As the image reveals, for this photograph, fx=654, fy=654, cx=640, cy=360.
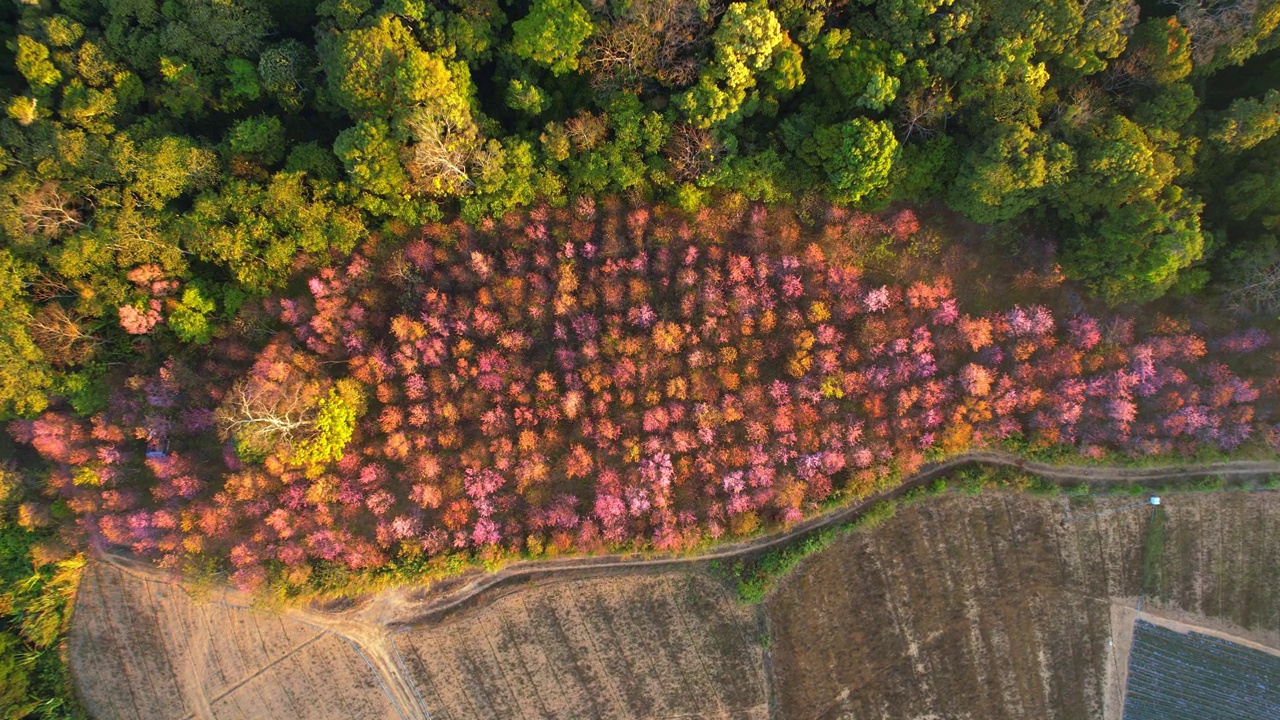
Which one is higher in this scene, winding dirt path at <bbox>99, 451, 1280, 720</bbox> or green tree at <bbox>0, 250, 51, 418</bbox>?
green tree at <bbox>0, 250, 51, 418</bbox>

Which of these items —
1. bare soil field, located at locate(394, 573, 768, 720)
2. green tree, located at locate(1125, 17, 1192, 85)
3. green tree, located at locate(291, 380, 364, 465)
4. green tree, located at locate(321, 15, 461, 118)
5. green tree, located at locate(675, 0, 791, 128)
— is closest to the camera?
green tree, located at locate(321, 15, 461, 118)

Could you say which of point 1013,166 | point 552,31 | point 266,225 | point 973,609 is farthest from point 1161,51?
point 266,225

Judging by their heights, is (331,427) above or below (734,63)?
below

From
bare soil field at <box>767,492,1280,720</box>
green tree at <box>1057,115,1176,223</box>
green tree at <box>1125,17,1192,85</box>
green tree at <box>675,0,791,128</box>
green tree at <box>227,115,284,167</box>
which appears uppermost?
green tree at <box>227,115,284,167</box>

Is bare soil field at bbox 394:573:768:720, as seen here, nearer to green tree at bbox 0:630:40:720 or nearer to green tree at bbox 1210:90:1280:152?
green tree at bbox 0:630:40:720

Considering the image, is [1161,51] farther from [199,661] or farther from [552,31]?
[199,661]

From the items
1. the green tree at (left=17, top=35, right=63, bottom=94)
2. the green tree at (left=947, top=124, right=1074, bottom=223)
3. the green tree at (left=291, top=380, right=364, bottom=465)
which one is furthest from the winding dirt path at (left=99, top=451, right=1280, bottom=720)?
→ the green tree at (left=17, top=35, right=63, bottom=94)

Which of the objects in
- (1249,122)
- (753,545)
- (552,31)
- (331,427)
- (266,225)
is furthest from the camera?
(753,545)

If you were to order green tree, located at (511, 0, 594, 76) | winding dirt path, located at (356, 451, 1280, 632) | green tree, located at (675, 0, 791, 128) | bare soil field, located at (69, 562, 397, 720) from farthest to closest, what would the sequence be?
bare soil field, located at (69, 562, 397, 720)
winding dirt path, located at (356, 451, 1280, 632)
green tree, located at (511, 0, 594, 76)
green tree, located at (675, 0, 791, 128)

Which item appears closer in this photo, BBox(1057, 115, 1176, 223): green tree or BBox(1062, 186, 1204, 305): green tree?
BBox(1057, 115, 1176, 223): green tree
